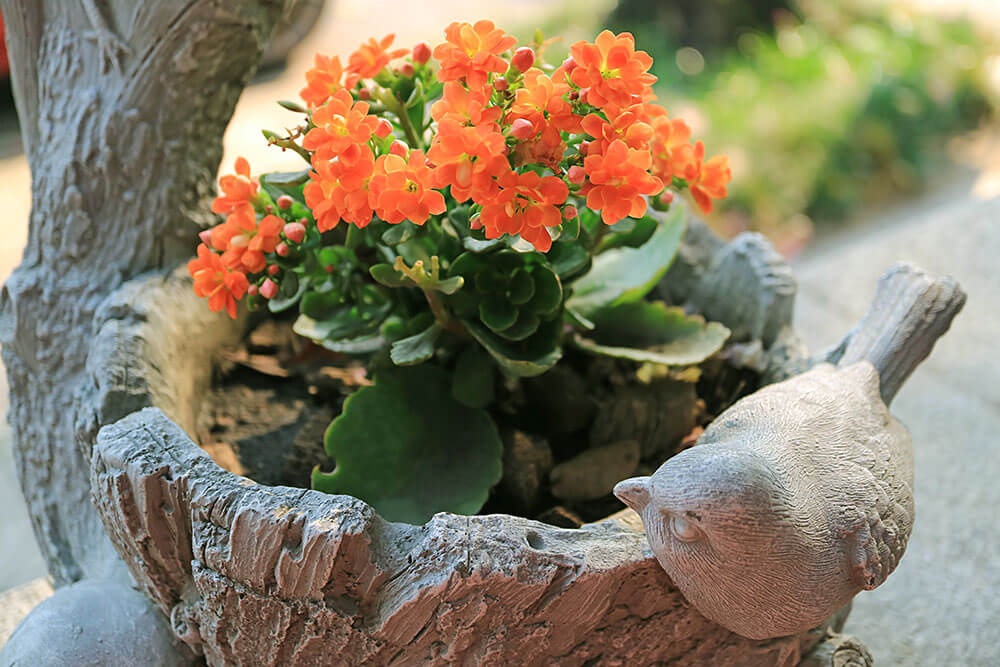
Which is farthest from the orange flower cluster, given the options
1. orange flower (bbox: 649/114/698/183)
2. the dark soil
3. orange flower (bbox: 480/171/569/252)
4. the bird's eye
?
the dark soil

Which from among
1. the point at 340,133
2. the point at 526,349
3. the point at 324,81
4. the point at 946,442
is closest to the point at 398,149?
the point at 340,133

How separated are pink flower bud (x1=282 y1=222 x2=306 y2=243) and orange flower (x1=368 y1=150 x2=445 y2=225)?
0.14 metres

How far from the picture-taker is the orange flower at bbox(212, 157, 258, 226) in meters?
0.82

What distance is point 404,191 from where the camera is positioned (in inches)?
27.0

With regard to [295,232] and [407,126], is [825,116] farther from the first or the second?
[295,232]

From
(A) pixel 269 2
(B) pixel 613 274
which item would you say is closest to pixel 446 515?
(B) pixel 613 274

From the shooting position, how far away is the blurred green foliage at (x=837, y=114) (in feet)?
8.41

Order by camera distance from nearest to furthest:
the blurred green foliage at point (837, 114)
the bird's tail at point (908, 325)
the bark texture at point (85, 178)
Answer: the bird's tail at point (908, 325), the bark texture at point (85, 178), the blurred green foliage at point (837, 114)

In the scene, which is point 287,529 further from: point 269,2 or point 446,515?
point 269,2

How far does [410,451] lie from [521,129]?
1.24 ft

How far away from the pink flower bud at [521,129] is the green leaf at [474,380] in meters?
0.32

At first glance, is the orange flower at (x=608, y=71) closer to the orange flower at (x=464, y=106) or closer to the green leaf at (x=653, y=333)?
the orange flower at (x=464, y=106)

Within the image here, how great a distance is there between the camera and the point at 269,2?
1.01m

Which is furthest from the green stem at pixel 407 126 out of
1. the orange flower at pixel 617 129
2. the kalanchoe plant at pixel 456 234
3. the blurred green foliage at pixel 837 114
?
the blurred green foliage at pixel 837 114
